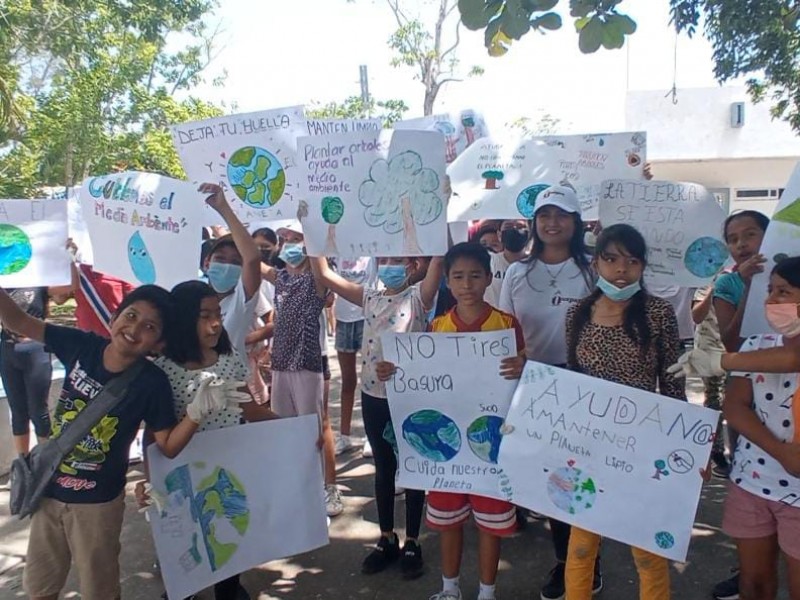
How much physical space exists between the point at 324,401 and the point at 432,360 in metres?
1.44

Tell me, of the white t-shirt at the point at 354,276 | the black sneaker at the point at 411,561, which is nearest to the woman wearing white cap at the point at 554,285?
the black sneaker at the point at 411,561

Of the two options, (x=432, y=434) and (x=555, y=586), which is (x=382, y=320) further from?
(x=555, y=586)

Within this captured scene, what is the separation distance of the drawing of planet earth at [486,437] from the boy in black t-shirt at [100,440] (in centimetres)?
116

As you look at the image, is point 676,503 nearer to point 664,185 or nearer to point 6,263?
point 664,185

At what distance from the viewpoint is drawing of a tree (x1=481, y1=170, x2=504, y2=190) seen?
4.52 metres

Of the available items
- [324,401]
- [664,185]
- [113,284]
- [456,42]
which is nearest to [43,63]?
[456,42]

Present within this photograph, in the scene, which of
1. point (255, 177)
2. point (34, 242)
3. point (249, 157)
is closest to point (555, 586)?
point (255, 177)

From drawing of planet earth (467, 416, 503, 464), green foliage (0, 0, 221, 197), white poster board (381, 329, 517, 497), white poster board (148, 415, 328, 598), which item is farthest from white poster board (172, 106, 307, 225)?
green foliage (0, 0, 221, 197)

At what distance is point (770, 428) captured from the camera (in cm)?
239

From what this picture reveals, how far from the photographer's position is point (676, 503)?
250 cm

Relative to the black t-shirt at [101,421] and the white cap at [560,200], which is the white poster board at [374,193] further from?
the black t-shirt at [101,421]

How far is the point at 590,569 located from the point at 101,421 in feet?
6.65

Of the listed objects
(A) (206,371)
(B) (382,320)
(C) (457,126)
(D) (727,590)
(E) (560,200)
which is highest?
(C) (457,126)

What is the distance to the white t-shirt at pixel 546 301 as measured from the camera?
3.15 m
